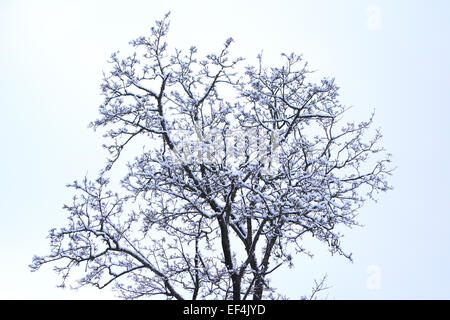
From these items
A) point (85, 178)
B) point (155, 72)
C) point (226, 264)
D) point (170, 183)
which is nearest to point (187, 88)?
point (155, 72)

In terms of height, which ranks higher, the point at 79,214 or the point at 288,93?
the point at 288,93

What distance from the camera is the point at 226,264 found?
11797mm

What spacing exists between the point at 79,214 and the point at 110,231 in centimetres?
109

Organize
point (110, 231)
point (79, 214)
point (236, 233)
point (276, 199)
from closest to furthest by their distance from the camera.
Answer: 1. point (276, 199)
2. point (79, 214)
3. point (110, 231)
4. point (236, 233)

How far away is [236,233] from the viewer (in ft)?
41.4

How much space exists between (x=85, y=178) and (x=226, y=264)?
374cm

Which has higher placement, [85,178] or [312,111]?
[312,111]
